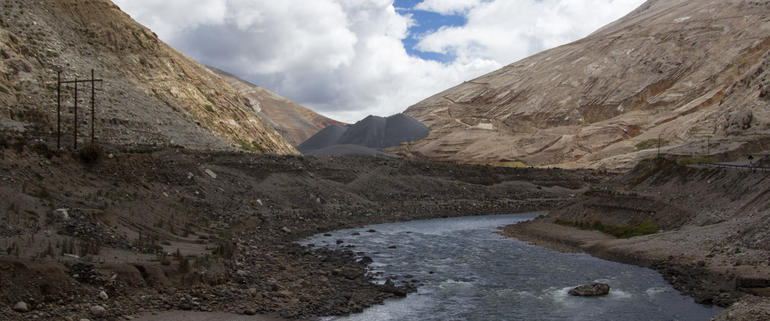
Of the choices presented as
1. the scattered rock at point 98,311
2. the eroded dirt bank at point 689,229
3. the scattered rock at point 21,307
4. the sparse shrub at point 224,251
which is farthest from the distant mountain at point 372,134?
the scattered rock at point 21,307

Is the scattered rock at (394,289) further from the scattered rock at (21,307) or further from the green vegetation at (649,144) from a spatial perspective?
the green vegetation at (649,144)

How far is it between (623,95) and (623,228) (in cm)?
7423

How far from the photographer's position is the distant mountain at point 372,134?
4178 inches

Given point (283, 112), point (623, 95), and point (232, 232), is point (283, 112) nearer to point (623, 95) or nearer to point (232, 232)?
point (623, 95)

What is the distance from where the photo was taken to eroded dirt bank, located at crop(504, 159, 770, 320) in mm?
18281

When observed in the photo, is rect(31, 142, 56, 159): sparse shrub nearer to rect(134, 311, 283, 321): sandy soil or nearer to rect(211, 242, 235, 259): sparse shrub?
rect(211, 242, 235, 259): sparse shrub

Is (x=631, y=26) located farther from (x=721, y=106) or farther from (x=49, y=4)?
(x=49, y=4)

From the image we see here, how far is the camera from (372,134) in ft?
353

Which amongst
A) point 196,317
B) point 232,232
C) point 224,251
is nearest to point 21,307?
point 196,317

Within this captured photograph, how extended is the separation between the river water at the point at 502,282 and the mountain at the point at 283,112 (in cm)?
11564

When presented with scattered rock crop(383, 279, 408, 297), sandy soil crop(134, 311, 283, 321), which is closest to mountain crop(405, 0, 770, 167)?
scattered rock crop(383, 279, 408, 297)

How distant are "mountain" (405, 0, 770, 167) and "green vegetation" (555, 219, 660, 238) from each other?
127ft

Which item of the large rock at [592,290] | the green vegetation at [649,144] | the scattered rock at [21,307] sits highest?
the green vegetation at [649,144]

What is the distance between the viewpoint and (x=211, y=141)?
52312mm
